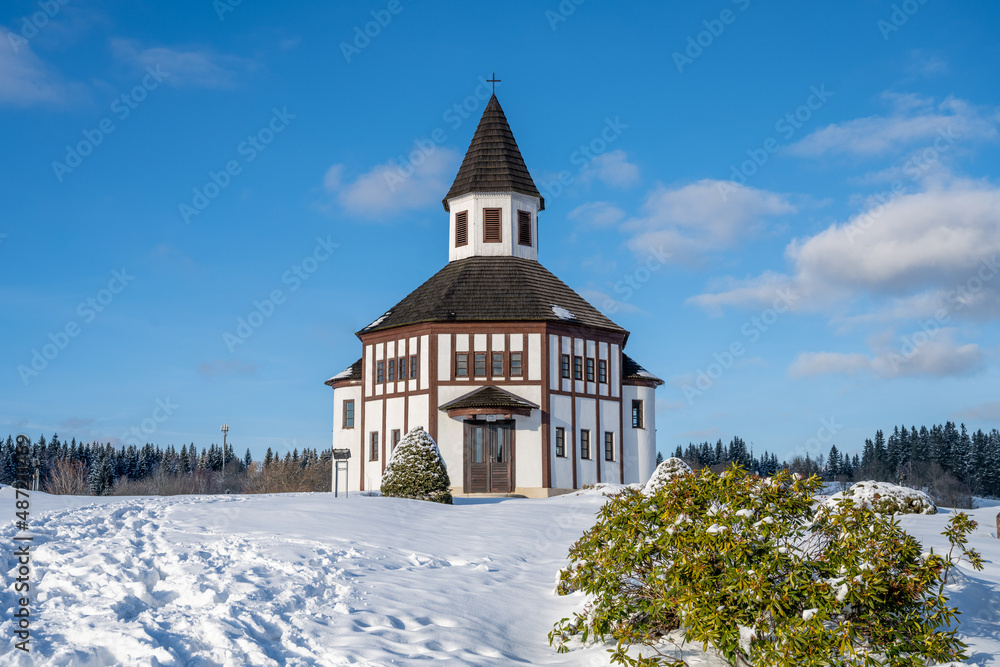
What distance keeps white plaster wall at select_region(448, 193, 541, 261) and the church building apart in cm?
7

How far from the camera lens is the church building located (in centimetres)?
3112

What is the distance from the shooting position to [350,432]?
36.1 metres

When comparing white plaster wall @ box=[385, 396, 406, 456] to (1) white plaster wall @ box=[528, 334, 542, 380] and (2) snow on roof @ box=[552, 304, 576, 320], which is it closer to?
(1) white plaster wall @ box=[528, 334, 542, 380]

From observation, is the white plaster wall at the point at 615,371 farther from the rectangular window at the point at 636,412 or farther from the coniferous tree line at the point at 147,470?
the coniferous tree line at the point at 147,470

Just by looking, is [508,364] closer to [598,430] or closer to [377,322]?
[598,430]

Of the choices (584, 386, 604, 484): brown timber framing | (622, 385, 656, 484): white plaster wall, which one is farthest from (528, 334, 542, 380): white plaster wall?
(622, 385, 656, 484): white plaster wall

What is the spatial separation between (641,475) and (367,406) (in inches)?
448

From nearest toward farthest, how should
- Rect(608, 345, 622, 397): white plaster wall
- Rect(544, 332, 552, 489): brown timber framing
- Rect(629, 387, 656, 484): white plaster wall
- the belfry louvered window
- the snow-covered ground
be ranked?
the snow-covered ground, Rect(544, 332, 552, 489): brown timber framing, Rect(608, 345, 622, 397): white plaster wall, Rect(629, 387, 656, 484): white plaster wall, the belfry louvered window

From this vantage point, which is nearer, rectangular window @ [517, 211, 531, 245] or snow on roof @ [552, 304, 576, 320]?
snow on roof @ [552, 304, 576, 320]

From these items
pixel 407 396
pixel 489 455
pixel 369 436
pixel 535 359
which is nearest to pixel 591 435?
pixel 535 359

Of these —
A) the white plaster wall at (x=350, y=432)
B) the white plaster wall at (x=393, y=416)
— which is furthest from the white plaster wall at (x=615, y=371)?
the white plaster wall at (x=350, y=432)

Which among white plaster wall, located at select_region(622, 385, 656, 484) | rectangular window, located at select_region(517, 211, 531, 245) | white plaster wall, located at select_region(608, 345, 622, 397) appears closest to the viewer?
white plaster wall, located at select_region(608, 345, 622, 397)

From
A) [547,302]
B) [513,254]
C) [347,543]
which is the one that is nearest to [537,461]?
[547,302]

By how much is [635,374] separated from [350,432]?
1227 cm
